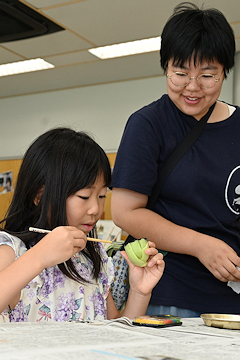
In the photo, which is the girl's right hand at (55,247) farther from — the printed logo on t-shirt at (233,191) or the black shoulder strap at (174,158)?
the printed logo on t-shirt at (233,191)

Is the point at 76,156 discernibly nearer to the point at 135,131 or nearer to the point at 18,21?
the point at 135,131

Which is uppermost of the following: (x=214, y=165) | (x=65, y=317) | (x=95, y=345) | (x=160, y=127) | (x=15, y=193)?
(x=160, y=127)

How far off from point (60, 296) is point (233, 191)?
57cm

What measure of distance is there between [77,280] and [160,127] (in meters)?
0.50

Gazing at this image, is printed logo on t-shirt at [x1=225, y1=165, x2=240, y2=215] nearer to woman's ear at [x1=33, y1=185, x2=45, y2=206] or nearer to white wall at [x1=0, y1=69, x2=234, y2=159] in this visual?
woman's ear at [x1=33, y1=185, x2=45, y2=206]

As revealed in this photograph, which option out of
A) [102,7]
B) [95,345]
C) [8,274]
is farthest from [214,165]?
[102,7]

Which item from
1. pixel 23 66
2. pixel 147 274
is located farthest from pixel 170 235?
pixel 23 66

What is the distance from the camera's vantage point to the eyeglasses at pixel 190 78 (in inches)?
49.7

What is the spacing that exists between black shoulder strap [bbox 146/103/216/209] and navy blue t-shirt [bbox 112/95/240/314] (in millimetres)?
12

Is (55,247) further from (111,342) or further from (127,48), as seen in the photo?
(127,48)

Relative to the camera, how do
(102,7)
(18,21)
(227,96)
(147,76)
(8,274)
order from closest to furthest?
1. (8,274)
2. (102,7)
3. (18,21)
4. (227,96)
5. (147,76)

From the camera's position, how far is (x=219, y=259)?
3.68ft

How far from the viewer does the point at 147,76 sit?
16.5 ft

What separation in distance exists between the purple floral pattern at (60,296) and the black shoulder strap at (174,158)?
0.93ft
